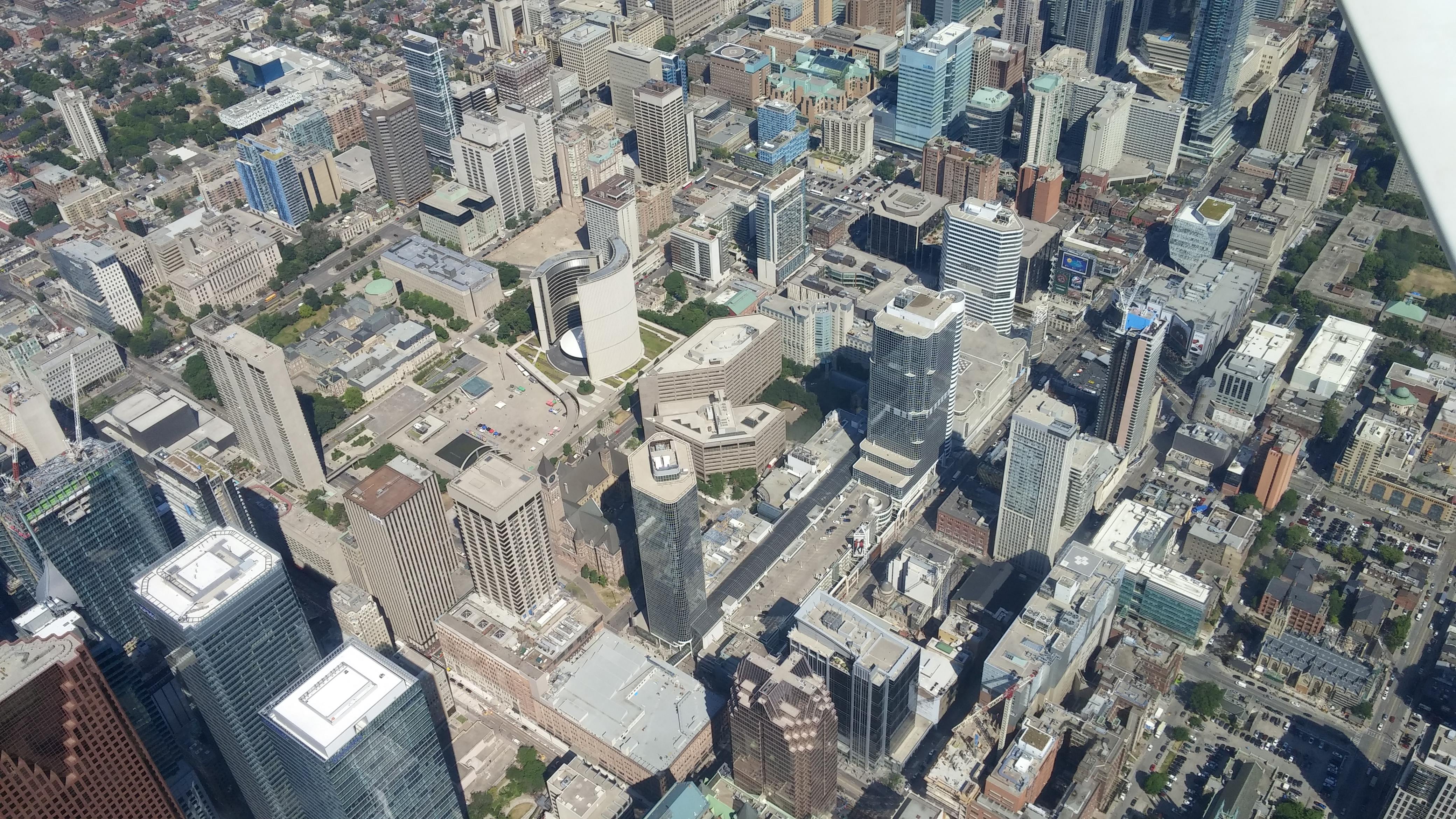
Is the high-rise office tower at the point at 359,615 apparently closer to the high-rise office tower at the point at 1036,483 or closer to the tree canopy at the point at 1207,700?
the high-rise office tower at the point at 1036,483

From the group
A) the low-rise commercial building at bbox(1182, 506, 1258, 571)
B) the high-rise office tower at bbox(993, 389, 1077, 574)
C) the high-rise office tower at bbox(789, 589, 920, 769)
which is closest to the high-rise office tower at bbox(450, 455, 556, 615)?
the high-rise office tower at bbox(789, 589, 920, 769)

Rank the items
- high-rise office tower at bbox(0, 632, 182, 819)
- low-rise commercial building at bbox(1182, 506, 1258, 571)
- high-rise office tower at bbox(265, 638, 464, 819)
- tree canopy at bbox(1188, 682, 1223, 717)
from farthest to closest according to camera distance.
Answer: low-rise commercial building at bbox(1182, 506, 1258, 571) → tree canopy at bbox(1188, 682, 1223, 717) → high-rise office tower at bbox(265, 638, 464, 819) → high-rise office tower at bbox(0, 632, 182, 819)

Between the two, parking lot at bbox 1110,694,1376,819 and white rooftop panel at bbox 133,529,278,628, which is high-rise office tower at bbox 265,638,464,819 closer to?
white rooftop panel at bbox 133,529,278,628

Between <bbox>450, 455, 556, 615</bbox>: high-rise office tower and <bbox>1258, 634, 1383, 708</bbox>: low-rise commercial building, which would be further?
<bbox>1258, 634, 1383, 708</bbox>: low-rise commercial building

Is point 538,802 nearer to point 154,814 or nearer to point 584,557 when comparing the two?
point 584,557

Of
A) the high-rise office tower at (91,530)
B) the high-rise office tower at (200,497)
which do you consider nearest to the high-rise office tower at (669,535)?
the high-rise office tower at (200,497)

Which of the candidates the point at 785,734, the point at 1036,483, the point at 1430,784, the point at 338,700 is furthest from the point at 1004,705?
the point at 338,700

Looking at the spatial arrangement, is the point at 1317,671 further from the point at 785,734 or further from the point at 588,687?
the point at 588,687
